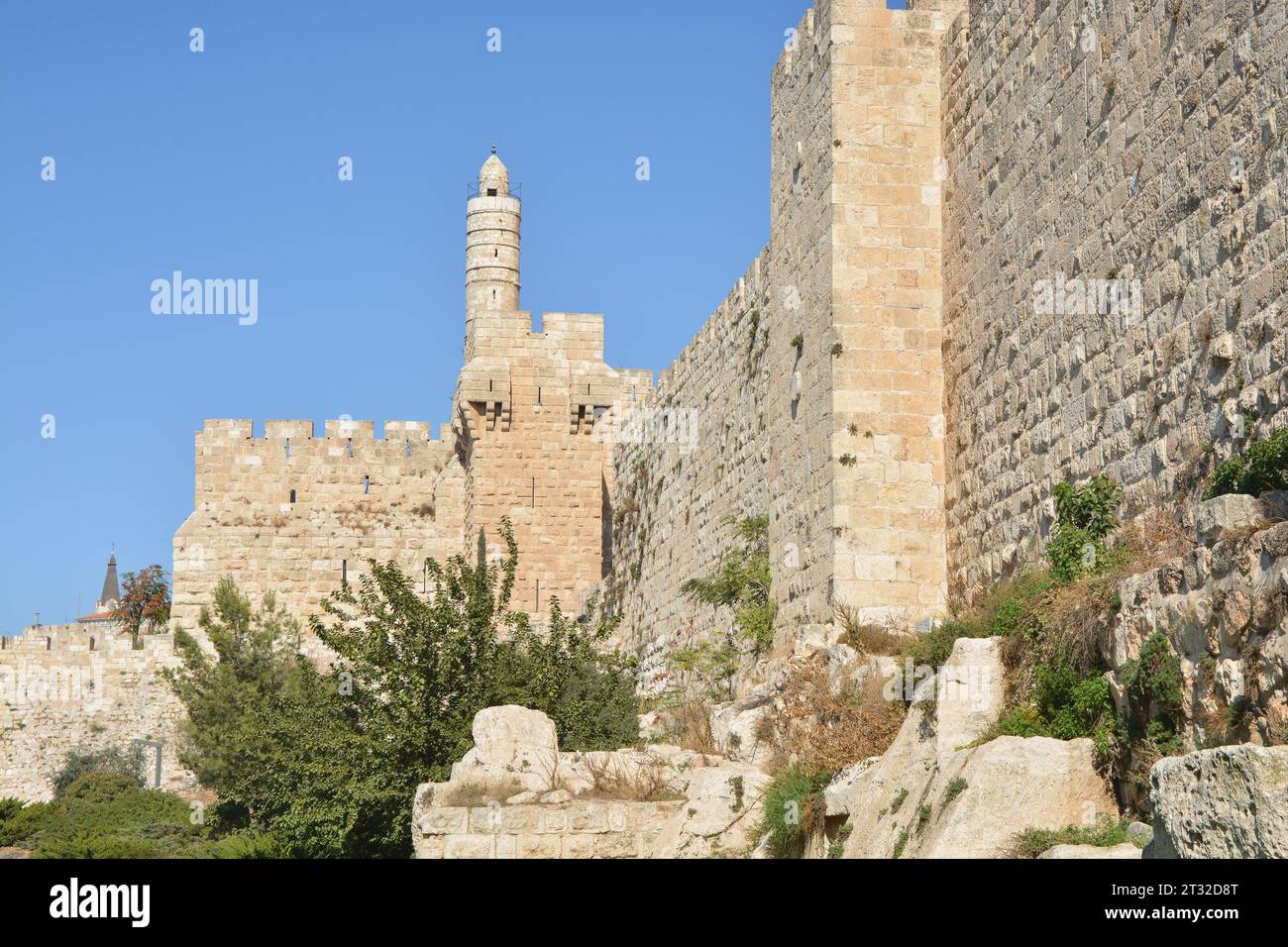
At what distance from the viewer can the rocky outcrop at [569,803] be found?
30.5 ft

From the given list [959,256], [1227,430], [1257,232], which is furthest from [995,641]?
[959,256]

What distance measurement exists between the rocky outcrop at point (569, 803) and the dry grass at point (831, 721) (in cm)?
33

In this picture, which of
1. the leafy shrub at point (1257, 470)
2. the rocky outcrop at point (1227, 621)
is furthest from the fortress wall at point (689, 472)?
the rocky outcrop at point (1227, 621)

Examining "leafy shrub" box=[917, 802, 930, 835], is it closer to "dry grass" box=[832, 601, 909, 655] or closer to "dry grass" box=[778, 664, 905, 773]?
"dry grass" box=[778, 664, 905, 773]

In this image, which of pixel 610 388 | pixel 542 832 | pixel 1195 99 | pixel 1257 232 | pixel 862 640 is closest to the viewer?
pixel 1257 232

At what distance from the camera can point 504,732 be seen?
9883mm

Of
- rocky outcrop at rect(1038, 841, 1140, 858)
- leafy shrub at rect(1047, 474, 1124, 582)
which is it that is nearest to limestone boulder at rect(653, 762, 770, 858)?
leafy shrub at rect(1047, 474, 1124, 582)

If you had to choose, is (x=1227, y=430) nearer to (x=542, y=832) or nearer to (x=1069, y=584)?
(x=1069, y=584)

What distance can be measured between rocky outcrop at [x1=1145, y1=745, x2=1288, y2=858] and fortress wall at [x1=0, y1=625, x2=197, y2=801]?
917 inches

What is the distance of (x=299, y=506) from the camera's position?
27.4m

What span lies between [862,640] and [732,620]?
12.1 ft

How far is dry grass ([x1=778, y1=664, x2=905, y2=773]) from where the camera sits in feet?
32.1

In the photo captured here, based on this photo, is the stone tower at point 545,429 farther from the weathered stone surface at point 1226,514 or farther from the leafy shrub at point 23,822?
the weathered stone surface at point 1226,514

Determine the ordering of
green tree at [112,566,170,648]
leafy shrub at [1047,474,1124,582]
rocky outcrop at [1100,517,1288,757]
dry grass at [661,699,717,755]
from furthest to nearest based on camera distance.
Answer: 1. green tree at [112,566,170,648]
2. dry grass at [661,699,717,755]
3. leafy shrub at [1047,474,1124,582]
4. rocky outcrop at [1100,517,1288,757]
